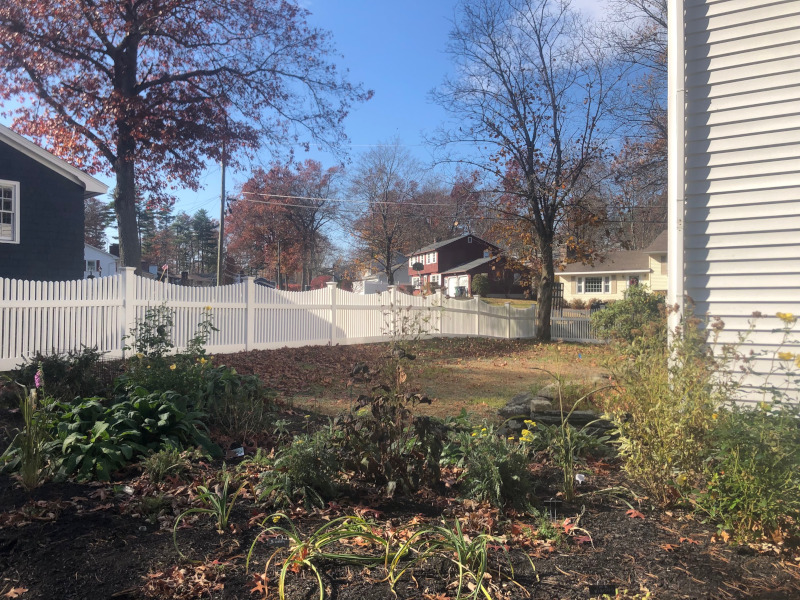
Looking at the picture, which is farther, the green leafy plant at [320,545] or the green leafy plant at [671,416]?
the green leafy plant at [671,416]

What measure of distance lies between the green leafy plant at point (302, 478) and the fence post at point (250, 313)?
8.27 meters

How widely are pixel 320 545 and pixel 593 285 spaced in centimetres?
4051

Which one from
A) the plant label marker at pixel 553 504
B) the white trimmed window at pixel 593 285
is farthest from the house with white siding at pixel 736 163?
the white trimmed window at pixel 593 285

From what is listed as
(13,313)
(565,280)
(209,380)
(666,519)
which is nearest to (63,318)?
(13,313)

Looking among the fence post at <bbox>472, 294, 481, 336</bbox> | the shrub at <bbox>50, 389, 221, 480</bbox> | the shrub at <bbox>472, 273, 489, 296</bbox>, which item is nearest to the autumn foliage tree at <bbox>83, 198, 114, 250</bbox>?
the shrub at <bbox>472, 273, 489, 296</bbox>

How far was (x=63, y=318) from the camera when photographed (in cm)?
888

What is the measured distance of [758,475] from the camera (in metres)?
2.78

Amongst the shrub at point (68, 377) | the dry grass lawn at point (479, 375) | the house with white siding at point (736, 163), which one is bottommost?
the dry grass lawn at point (479, 375)

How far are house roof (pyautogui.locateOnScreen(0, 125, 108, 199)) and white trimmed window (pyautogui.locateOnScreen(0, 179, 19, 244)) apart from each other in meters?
0.82

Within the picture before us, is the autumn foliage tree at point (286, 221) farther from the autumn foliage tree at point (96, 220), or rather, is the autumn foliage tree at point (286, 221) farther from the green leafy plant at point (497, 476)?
the green leafy plant at point (497, 476)

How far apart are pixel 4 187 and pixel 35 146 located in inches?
48.3

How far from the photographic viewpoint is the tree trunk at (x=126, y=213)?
1558 cm

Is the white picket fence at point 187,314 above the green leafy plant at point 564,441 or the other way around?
above

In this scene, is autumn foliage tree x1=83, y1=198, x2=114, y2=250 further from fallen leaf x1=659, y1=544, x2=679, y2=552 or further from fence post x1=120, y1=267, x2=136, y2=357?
fallen leaf x1=659, y1=544, x2=679, y2=552
